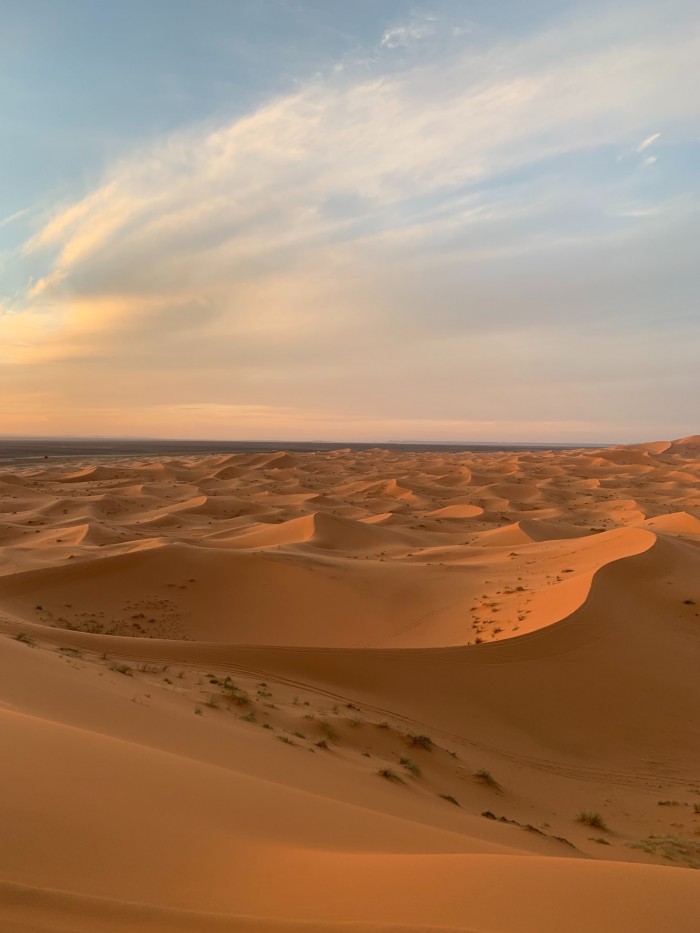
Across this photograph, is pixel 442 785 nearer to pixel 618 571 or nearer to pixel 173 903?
pixel 173 903

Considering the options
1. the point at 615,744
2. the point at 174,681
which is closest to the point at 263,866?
the point at 174,681

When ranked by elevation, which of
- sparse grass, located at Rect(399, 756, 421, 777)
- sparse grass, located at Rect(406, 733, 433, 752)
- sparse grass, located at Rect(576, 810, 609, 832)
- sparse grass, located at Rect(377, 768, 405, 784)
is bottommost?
sparse grass, located at Rect(576, 810, 609, 832)

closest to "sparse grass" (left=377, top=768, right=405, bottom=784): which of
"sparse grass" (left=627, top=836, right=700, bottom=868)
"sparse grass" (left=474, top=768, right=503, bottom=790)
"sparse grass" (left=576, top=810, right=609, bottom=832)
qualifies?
"sparse grass" (left=474, top=768, right=503, bottom=790)

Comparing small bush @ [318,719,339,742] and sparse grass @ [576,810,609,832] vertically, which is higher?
small bush @ [318,719,339,742]

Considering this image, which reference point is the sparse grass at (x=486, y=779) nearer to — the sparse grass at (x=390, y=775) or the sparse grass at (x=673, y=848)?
the sparse grass at (x=390, y=775)

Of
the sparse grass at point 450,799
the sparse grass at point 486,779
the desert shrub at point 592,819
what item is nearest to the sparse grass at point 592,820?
the desert shrub at point 592,819

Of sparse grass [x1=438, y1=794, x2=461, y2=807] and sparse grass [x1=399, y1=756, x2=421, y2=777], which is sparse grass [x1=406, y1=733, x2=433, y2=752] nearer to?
sparse grass [x1=399, y1=756, x2=421, y2=777]
